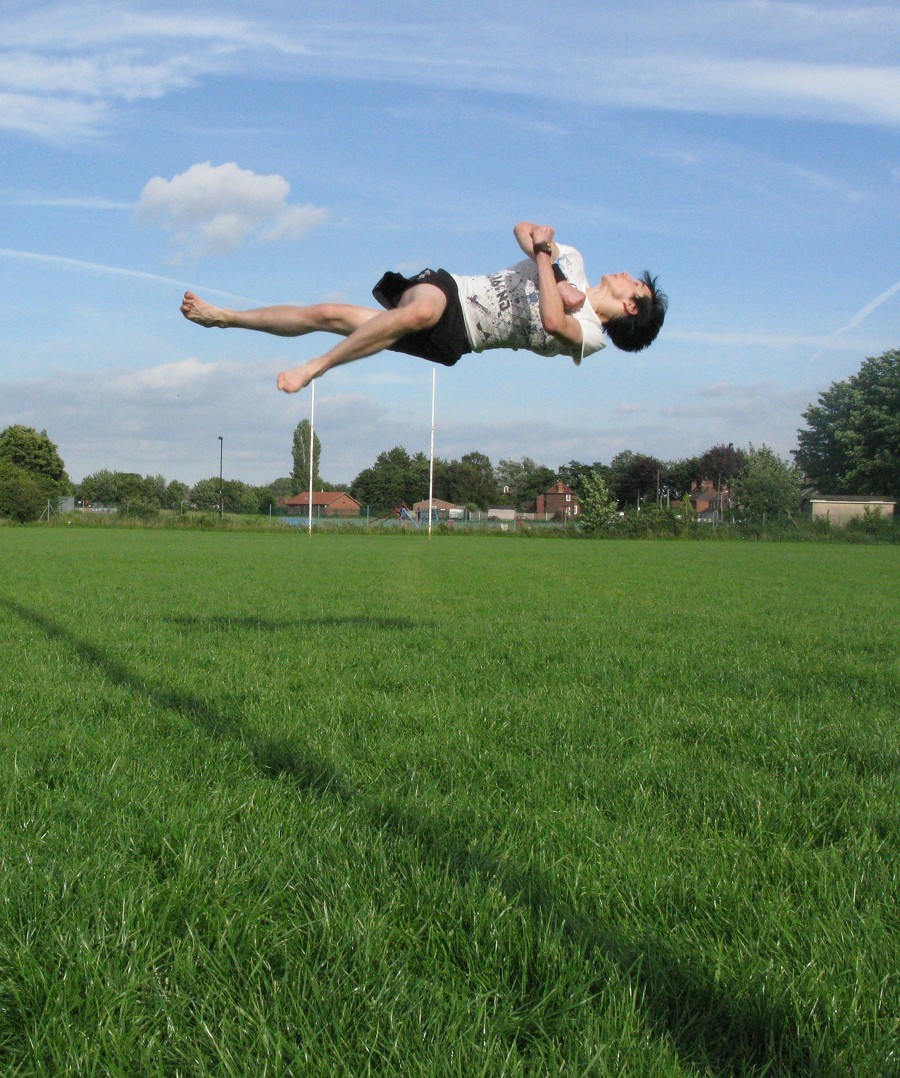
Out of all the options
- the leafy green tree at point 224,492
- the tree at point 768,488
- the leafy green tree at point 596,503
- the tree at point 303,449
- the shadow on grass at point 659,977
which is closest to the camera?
the shadow on grass at point 659,977

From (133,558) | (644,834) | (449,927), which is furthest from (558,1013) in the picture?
(133,558)

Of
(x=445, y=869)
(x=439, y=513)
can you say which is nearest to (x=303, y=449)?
(x=439, y=513)

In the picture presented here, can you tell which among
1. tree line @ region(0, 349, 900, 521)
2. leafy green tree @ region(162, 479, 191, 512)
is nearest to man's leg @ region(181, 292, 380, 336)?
tree line @ region(0, 349, 900, 521)

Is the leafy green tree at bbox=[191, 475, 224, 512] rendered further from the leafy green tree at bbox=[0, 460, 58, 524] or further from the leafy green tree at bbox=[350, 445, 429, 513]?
the leafy green tree at bbox=[0, 460, 58, 524]

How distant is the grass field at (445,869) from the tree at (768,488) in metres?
66.2

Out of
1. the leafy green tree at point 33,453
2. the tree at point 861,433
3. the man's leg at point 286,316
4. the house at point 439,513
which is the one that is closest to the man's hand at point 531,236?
the man's leg at point 286,316

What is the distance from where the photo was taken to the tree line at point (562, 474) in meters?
71.9

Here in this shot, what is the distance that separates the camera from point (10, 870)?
8.49 feet

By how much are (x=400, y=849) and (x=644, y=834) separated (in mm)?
770

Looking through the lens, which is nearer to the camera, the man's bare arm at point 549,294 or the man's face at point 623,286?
the man's bare arm at point 549,294

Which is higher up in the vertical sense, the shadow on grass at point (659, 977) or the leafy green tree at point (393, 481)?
the leafy green tree at point (393, 481)

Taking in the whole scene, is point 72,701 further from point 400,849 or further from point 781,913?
point 781,913

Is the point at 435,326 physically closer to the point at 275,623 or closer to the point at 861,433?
the point at 275,623

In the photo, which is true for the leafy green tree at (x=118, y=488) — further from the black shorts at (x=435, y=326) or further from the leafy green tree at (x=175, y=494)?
the black shorts at (x=435, y=326)
